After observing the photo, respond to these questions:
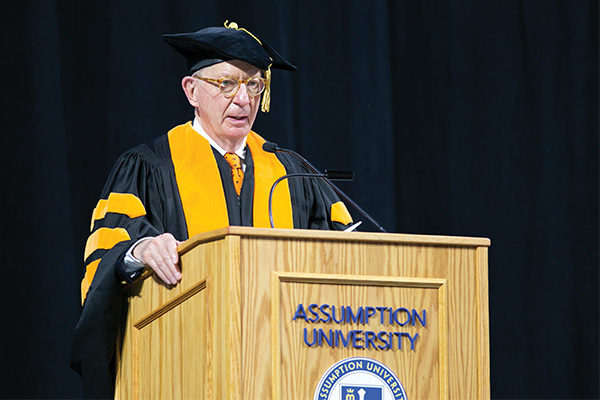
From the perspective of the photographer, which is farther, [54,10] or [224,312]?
[54,10]

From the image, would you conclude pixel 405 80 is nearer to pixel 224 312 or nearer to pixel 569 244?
pixel 569 244

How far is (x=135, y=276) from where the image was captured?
9.26 feet

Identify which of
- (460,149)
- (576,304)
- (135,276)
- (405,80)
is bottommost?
(576,304)

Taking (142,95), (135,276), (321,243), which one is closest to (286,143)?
(142,95)

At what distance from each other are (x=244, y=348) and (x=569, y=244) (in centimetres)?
289

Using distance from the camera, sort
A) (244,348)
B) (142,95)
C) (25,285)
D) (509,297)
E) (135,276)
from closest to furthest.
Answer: (244,348), (135,276), (25,285), (142,95), (509,297)

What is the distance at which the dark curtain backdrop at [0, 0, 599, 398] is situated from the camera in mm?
4066

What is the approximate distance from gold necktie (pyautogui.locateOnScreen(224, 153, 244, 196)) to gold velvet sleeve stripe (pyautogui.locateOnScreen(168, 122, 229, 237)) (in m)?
0.05

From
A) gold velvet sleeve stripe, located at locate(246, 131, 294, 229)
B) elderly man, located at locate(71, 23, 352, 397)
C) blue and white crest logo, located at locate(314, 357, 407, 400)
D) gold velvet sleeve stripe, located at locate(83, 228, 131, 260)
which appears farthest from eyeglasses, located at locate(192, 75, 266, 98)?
blue and white crest logo, located at locate(314, 357, 407, 400)

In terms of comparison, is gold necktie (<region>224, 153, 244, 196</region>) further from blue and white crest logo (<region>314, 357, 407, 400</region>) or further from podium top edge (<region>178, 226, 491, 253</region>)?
blue and white crest logo (<region>314, 357, 407, 400</region>)

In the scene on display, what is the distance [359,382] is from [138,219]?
0.91 m

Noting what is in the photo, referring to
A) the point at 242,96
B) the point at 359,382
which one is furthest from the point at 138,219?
the point at 359,382

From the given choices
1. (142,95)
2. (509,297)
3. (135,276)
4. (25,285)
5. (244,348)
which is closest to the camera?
(244,348)

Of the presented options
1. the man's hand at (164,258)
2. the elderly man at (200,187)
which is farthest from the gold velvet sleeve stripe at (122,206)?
the man's hand at (164,258)
